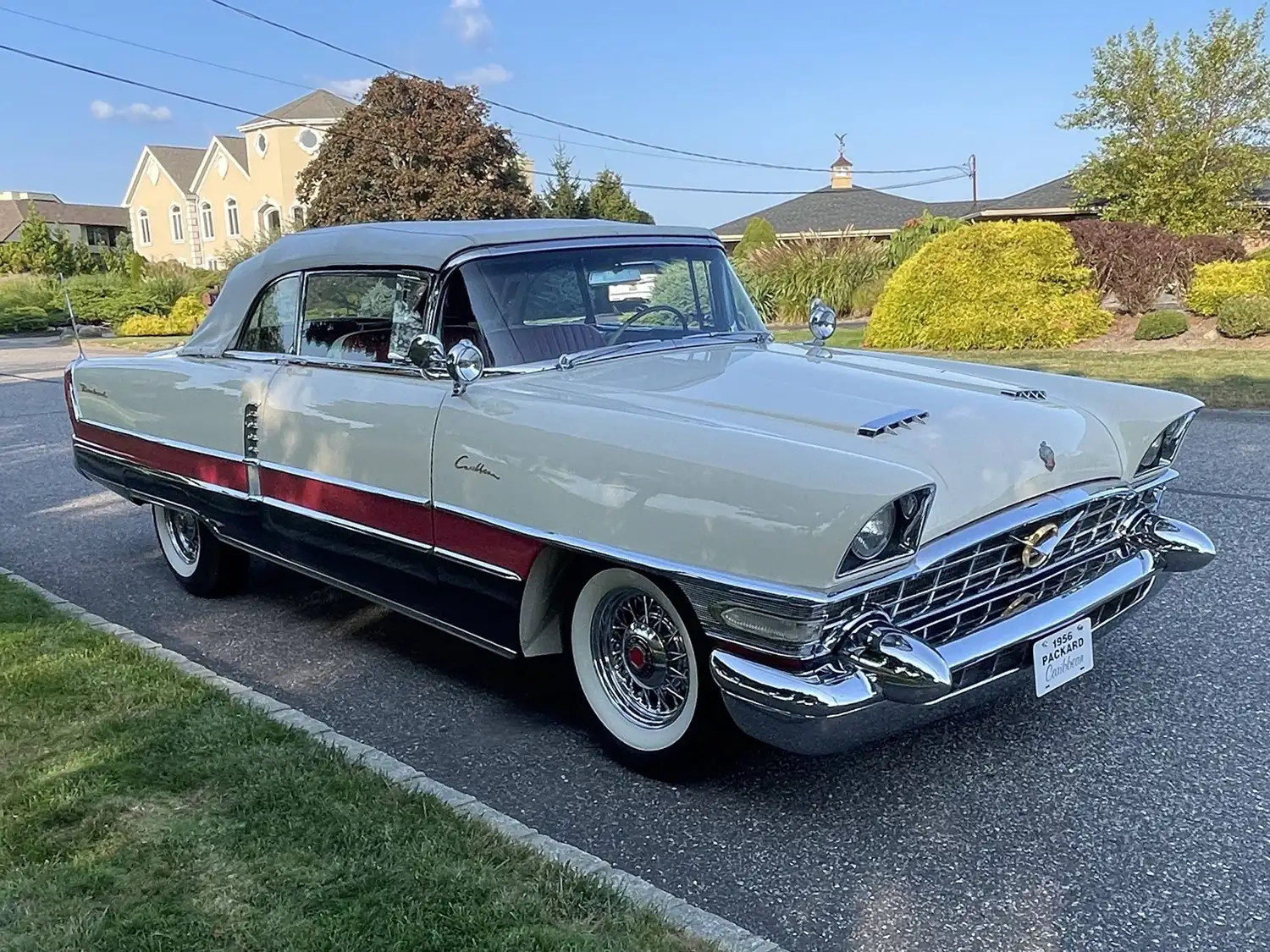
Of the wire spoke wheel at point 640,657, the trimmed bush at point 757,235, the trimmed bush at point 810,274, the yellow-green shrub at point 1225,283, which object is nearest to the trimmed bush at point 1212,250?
the yellow-green shrub at point 1225,283

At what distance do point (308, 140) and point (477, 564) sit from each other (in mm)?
46608

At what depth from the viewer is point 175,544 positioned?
5.48 meters

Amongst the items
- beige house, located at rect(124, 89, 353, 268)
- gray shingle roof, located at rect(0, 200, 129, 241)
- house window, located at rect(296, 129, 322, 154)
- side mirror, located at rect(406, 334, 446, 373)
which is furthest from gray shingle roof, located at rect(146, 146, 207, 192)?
side mirror, located at rect(406, 334, 446, 373)

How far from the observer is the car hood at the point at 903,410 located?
296 cm

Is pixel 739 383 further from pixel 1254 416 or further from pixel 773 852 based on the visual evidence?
pixel 1254 416

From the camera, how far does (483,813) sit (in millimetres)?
3006

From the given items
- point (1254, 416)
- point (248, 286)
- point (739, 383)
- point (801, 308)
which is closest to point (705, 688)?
point (739, 383)

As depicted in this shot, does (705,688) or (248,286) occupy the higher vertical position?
(248,286)

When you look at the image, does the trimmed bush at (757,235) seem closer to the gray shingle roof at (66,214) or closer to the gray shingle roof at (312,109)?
the gray shingle roof at (312,109)

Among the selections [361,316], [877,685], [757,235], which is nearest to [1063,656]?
[877,685]

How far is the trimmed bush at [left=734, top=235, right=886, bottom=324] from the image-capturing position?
20312 mm

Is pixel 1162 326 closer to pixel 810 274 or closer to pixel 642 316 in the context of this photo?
pixel 810 274

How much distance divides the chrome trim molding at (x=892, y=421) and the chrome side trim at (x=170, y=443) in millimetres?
2731

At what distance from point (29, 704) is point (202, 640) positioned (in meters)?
0.99
